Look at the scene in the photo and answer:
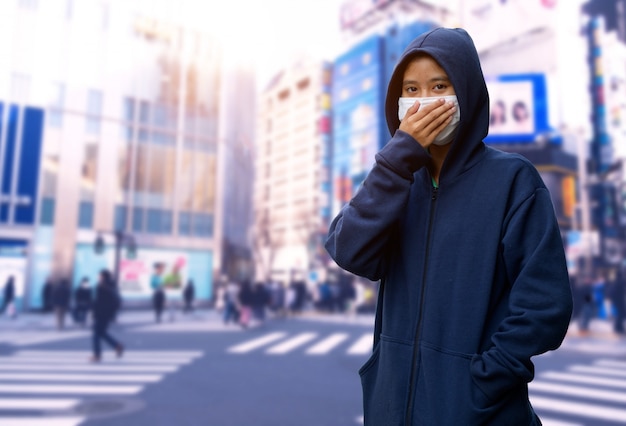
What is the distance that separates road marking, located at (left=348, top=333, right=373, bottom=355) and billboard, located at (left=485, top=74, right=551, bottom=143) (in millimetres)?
20676

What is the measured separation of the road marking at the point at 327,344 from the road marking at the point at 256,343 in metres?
1.38

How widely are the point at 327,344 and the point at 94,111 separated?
22.5 metres

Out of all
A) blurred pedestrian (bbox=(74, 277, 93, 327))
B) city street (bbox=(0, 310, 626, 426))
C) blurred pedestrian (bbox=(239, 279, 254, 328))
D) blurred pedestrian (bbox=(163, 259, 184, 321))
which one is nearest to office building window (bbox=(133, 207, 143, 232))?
blurred pedestrian (bbox=(163, 259, 184, 321))

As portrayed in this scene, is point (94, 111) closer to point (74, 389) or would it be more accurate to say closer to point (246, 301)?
point (246, 301)

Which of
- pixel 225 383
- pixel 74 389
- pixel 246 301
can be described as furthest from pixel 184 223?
pixel 225 383

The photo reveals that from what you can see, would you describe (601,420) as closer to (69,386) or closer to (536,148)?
(69,386)

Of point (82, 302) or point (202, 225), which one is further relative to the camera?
point (202, 225)

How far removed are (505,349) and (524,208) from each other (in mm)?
384

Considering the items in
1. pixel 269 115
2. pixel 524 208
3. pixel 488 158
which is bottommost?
pixel 524 208

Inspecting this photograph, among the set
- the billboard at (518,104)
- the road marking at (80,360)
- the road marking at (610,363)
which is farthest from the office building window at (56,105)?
the road marking at (610,363)

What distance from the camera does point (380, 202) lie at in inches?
56.7

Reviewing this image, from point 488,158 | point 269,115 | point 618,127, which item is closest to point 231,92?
point 618,127

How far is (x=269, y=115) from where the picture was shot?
9094 centimetres

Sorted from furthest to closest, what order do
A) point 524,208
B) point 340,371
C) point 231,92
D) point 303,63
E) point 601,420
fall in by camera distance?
point 303,63
point 231,92
point 340,371
point 601,420
point 524,208
